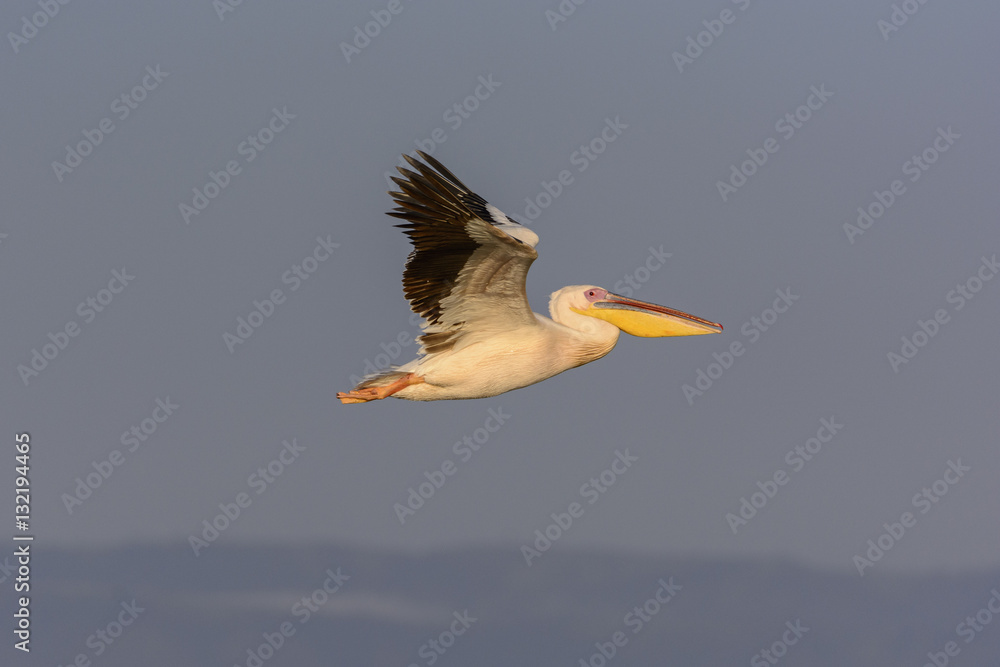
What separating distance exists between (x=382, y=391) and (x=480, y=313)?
3.69 feet

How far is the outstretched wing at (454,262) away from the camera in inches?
441

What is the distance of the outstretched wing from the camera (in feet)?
36.8

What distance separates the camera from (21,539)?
15953 millimetres

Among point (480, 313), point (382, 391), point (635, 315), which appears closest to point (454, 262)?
point (480, 313)

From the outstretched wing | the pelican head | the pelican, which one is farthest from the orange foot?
the pelican head

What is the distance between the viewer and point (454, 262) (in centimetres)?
1163

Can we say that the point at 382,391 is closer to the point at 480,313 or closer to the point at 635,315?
the point at 480,313

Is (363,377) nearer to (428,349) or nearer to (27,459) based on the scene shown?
(428,349)

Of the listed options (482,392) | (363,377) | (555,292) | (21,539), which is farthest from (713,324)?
(21,539)

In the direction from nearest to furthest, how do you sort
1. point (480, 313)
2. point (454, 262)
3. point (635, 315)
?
point (454, 262) → point (480, 313) → point (635, 315)

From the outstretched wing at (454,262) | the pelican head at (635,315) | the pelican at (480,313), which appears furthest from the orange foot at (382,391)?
the pelican head at (635,315)

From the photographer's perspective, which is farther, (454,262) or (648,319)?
(648,319)

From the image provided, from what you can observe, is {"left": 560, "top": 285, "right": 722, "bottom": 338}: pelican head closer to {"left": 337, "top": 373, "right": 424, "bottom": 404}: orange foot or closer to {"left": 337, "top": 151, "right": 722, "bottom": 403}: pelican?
{"left": 337, "top": 151, "right": 722, "bottom": 403}: pelican

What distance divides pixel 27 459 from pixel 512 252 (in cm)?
783
